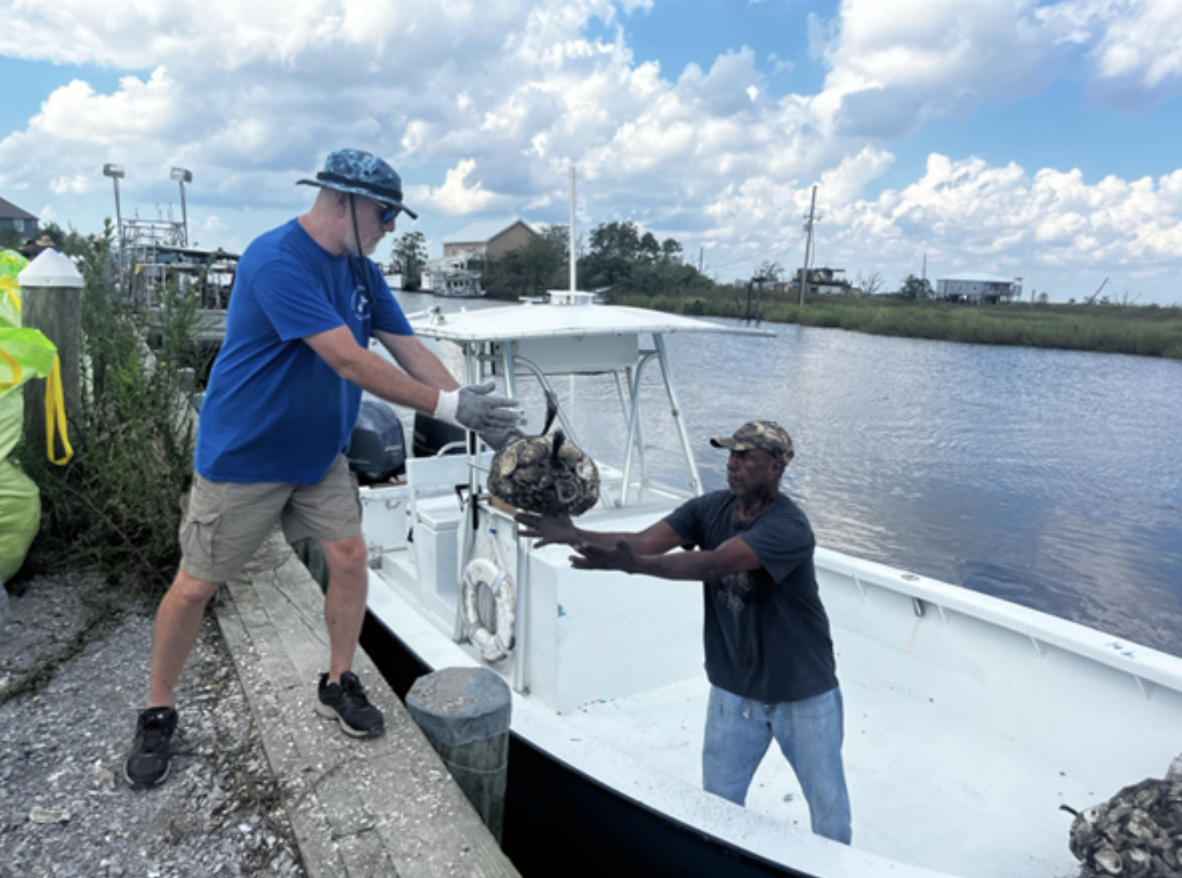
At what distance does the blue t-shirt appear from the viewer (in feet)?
7.51

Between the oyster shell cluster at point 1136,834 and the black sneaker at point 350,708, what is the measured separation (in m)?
2.22

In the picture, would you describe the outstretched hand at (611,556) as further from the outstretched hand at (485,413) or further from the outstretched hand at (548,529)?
the outstretched hand at (485,413)

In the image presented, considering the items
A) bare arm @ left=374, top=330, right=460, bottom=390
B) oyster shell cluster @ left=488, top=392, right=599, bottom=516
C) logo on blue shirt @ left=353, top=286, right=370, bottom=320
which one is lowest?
oyster shell cluster @ left=488, top=392, right=599, bottom=516

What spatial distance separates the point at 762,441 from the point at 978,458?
523 inches

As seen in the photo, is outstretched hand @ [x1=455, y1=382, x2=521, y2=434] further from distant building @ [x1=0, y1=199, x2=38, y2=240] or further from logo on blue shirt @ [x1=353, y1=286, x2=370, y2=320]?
distant building @ [x1=0, y1=199, x2=38, y2=240]

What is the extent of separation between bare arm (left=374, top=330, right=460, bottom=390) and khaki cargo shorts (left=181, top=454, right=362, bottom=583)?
1.55 ft

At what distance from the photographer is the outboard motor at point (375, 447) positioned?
706 cm

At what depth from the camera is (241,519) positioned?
97.7 inches

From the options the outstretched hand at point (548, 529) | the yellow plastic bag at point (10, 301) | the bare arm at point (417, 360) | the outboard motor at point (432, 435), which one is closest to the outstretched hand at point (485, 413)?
the outstretched hand at point (548, 529)

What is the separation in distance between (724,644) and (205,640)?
2.14 m

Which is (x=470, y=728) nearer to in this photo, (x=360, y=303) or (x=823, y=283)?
(x=360, y=303)

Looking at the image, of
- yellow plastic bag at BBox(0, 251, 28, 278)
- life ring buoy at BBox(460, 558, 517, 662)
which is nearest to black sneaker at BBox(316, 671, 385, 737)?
life ring buoy at BBox(460, 558, 517, 662)

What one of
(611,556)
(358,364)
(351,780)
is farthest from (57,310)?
(611,556)

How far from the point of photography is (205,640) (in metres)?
3.38
